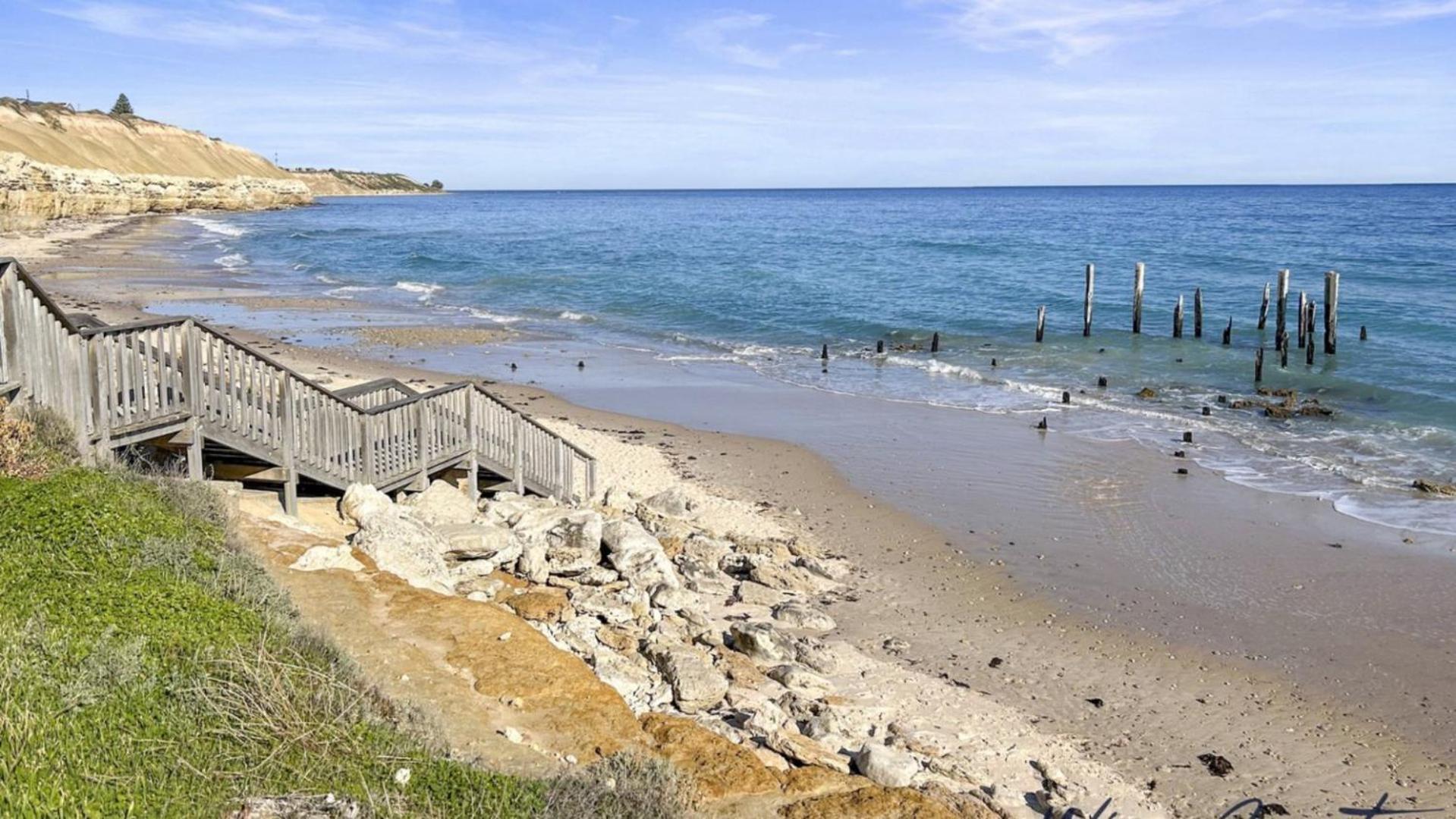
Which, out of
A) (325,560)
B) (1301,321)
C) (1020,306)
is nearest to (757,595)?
(325,560)

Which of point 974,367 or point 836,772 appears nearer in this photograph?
point 836,772

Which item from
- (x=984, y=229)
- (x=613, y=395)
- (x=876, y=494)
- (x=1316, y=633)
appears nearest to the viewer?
(x=1316, y=633)

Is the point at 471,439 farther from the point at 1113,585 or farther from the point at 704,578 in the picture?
the point at 1113,585

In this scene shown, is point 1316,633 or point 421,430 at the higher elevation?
point 421,430

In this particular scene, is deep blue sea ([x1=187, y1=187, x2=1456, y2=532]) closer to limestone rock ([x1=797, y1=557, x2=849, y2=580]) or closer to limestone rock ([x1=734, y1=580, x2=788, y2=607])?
limestone rock ([x1=797, y1=557, x2=849, y2=580])

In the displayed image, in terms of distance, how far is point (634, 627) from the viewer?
10930 mm

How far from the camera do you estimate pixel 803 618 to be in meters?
12.4

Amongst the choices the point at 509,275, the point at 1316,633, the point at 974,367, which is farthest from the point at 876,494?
the point at 509,275

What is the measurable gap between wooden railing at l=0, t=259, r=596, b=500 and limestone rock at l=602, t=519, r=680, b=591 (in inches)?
95.2

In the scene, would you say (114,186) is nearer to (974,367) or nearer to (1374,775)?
(974,367)

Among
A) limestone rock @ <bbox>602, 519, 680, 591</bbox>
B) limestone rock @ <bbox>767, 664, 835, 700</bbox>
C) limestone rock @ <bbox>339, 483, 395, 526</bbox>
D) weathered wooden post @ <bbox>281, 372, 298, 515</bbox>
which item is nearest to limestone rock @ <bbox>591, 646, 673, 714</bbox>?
limestone rock @ <bbox>767, 664, 835, 700</bbox>

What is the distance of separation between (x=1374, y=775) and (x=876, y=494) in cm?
907

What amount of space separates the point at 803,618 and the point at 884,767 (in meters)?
4.41

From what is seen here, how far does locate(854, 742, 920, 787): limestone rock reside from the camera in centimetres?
793
